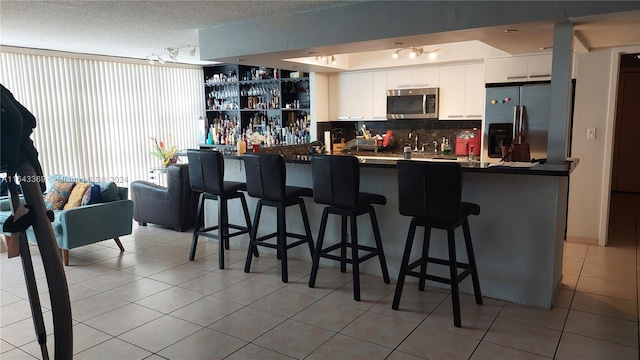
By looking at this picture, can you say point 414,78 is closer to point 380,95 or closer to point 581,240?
point 380,95

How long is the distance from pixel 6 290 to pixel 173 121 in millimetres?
4431

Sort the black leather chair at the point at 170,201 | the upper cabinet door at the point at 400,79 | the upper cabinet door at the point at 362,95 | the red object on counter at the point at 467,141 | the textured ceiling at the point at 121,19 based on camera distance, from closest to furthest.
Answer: the textured ceiling at the point at 121,19 → the black leather chair at the point at 170,201 → the red object on counter at the point at 467,141 → the upper cabinet door at the point at 400,79 → the upper cabinet door at the point at 362,95

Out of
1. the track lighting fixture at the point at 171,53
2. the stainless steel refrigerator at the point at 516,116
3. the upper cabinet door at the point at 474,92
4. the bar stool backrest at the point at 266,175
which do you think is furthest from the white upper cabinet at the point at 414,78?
the bar stool backrest at the point at 266,175

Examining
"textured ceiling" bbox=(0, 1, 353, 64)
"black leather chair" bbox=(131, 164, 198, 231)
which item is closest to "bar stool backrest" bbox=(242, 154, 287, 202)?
"textured ceiling" bbox=(0, 1, 353, 64)

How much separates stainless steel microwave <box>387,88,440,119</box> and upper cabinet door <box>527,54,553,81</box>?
1.18 m

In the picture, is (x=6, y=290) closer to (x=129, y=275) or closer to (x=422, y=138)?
(x=129, y=275)

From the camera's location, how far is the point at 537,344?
2801mm

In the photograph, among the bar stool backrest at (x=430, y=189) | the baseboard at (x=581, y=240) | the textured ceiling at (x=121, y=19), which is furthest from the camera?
the baseboard at (x=581, y=240)

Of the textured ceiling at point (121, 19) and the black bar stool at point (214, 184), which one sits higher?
the textured ceiling at point (121, 19)

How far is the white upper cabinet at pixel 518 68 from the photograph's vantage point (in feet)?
16.4

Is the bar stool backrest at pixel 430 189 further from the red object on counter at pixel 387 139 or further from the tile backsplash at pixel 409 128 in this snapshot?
the red object on counter at pixel 387 139

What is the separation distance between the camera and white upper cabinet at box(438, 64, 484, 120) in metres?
5.68

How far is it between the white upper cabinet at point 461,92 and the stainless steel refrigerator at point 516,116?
43 cm

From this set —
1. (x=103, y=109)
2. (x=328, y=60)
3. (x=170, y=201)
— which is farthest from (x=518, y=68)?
(x=103, y=109)
